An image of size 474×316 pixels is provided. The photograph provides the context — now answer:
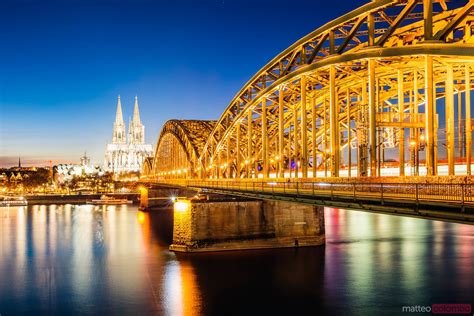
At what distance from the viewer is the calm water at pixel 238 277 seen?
3034cm

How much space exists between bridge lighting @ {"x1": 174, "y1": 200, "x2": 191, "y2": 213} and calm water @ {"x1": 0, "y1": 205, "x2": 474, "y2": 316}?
398 centimetres

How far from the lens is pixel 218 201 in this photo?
46938mm

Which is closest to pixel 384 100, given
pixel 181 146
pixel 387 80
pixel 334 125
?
pixel 387 80

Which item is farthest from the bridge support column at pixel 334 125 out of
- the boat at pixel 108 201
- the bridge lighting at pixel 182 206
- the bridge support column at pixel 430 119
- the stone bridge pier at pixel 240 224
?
the boat at pixel 108 201

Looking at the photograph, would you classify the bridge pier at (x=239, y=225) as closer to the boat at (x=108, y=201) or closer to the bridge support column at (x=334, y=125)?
the bridge support column at (x=334, y=125)

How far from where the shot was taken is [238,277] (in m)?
36.5

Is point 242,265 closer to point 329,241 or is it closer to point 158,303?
point 158,303

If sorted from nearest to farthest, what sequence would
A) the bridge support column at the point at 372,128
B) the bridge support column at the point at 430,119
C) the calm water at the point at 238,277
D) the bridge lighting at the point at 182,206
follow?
the bridge support column at the point at 430,119
the bridge support column at the point at 372,128
the calm water at the point at 238,277
the bridge lighting at the point at 182,206

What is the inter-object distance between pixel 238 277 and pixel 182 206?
1224cm

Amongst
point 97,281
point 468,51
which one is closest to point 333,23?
point 468,51

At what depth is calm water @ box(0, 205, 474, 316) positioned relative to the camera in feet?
99.6

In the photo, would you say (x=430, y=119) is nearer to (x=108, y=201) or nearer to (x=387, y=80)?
(x=387, y=80)

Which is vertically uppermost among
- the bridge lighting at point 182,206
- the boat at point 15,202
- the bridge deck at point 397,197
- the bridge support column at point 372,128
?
the bridge support column at point 372,128

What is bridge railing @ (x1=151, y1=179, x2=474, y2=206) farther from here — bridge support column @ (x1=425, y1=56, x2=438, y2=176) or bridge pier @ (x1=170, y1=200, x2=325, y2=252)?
bridge pier @ (x1=170, y1=200, x2=325, y2=252)
